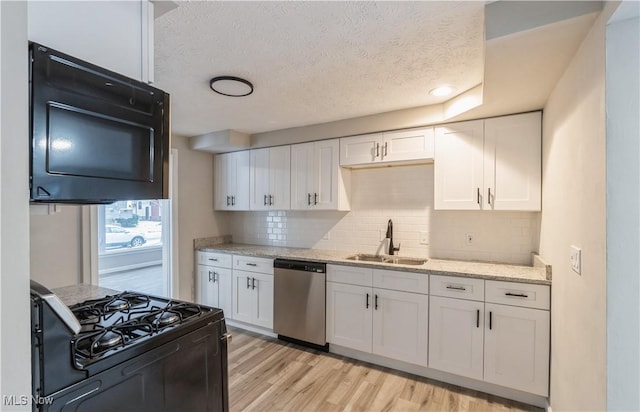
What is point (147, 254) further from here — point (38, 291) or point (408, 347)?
point (38, 291)

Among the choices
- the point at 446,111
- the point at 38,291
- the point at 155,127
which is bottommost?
the point at 38,291

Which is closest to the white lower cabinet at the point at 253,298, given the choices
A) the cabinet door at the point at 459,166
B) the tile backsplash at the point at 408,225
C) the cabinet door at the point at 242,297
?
the cabinet door at the point at 242,297

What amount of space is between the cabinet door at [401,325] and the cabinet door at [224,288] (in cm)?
178

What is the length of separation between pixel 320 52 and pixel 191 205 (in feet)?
9.19

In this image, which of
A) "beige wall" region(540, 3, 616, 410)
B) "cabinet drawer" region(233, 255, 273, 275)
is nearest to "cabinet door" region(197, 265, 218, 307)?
"cabinet drawer" region(233, 255, 273, 275)

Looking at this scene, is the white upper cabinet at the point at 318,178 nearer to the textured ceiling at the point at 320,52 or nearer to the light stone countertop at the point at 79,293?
the textured ceiling at the point at 320,52

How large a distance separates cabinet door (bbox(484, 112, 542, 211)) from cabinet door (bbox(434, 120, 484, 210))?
0.21 feet

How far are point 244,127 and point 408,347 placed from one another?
109 inches

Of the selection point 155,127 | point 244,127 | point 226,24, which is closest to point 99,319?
point 155,127

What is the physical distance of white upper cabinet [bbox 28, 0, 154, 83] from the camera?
0.97m

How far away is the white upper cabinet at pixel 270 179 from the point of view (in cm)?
355

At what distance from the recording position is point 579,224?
1410 mm

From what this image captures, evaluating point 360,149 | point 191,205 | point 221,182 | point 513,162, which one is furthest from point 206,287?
point 513,162

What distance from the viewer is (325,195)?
330cm
